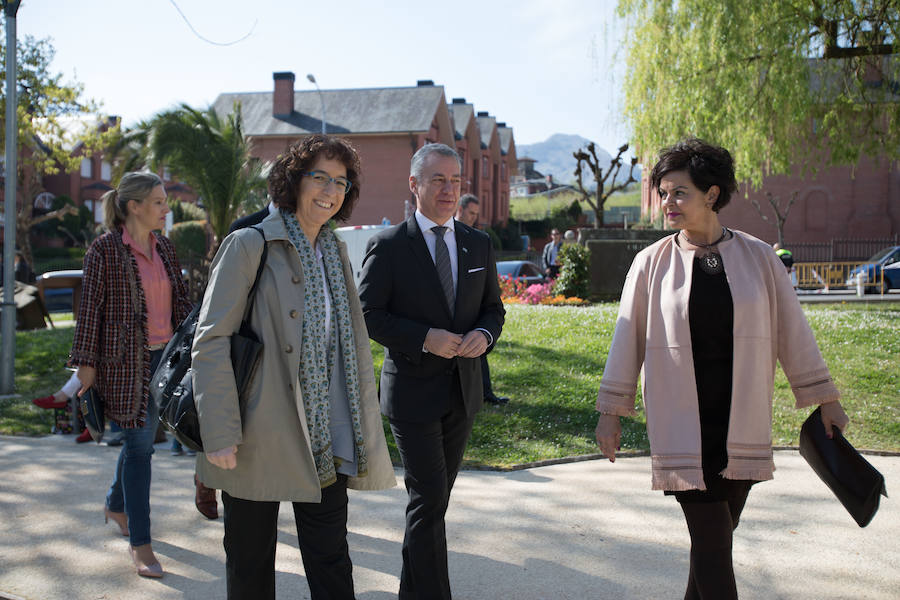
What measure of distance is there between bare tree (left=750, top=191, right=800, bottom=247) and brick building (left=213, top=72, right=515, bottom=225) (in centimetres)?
1512

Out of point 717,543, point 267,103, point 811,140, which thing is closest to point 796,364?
point 717,543

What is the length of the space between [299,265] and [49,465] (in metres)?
4.46

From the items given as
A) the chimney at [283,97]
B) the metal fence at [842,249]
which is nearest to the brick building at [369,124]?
the chimney at [283,97]

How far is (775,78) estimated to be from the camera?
501 inches

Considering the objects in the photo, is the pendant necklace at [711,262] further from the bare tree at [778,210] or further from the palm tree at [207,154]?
the bare tree at [778,210]

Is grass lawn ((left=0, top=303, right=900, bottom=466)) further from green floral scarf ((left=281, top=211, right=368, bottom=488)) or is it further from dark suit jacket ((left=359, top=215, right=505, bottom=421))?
green floral scarf ((left=281, top=211, right=368, bottom=488))

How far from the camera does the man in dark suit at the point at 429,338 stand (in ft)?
11.5

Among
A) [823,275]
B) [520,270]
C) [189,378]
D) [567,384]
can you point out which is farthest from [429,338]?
[823,275]

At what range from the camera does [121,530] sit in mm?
4633

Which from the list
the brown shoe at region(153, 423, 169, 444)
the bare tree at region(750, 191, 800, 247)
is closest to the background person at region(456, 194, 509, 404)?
the brown shoe at region(153, 423, 169, 444)

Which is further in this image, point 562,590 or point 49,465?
point 49,465

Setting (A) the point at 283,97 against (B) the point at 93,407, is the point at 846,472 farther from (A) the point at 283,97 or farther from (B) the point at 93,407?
(A) the point at 283,97

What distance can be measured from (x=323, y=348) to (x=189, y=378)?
512 millimetres

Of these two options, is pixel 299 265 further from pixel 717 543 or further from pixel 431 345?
pixel 717 543
